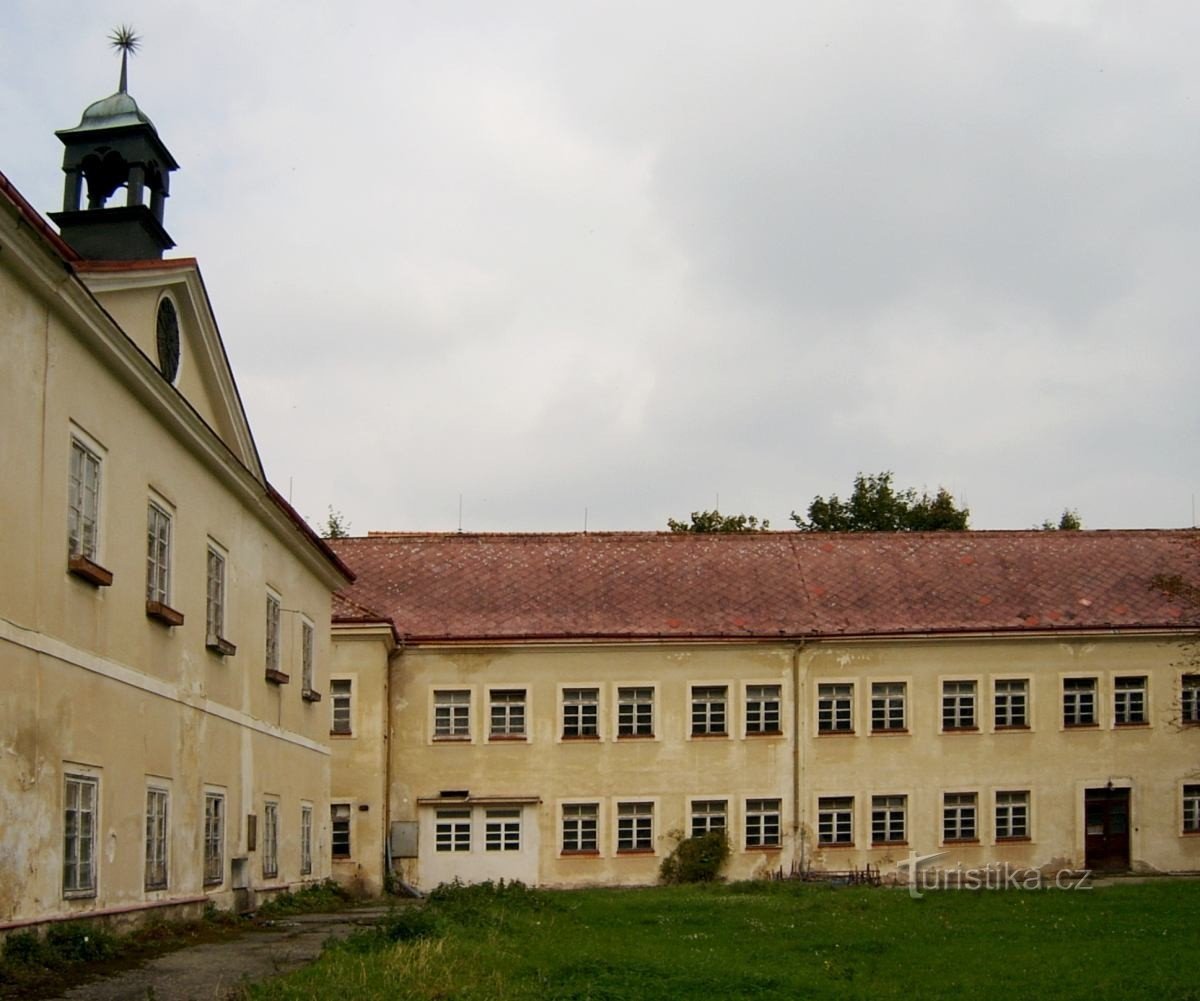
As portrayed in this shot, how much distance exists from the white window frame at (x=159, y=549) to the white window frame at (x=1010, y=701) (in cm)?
2151

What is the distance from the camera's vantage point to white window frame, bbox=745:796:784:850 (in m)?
34.1

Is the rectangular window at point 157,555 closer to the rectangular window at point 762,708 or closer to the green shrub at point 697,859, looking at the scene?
the green shrub at point 697,859

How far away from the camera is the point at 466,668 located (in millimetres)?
34750

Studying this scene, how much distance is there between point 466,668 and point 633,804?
4.54 metres

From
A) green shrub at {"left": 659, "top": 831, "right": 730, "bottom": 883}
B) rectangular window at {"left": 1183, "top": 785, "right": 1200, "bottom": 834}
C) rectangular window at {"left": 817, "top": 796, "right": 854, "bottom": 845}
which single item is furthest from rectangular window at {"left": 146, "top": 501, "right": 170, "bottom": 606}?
rectangular window at {"left": 1183, "top": 785, "right": 1200, "bottom": 834}

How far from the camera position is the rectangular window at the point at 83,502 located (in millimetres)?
14547

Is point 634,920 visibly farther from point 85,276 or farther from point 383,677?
point 383,677

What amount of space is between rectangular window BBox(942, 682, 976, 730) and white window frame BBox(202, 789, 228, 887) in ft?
61.4

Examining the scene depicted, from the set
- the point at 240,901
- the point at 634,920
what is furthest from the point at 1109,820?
the point at 240,901

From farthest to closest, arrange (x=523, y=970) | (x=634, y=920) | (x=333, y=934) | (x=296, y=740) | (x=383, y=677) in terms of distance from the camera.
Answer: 1. (x=383, y=677)
2. (x=296, y=740)
3. (x=634, y=920)
4. (x=333, y=934)
5. (x=523, y=970)

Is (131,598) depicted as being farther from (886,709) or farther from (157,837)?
(886,709)

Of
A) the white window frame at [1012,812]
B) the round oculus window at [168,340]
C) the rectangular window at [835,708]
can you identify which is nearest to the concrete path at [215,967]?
the round oculus window at [168,340]

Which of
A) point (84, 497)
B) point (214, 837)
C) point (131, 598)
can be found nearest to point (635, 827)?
point (214, 837)

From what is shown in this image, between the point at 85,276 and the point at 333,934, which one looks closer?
the point at 85,276
